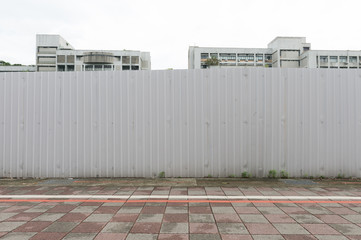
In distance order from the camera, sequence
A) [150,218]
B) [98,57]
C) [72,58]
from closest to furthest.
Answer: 1. [150,218]
2. [98,57]
3. [72,58]

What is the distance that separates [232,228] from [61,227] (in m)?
3.15

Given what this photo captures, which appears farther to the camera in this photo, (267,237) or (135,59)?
(135,59)

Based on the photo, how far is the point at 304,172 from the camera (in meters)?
6.64

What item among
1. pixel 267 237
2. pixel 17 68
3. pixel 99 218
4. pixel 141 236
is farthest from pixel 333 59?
pixel 17 68

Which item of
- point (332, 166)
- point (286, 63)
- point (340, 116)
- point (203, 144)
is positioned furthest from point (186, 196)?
point (286, 63)

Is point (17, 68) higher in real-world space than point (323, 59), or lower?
lower

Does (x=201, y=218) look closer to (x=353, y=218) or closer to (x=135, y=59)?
(x=353, y=218)

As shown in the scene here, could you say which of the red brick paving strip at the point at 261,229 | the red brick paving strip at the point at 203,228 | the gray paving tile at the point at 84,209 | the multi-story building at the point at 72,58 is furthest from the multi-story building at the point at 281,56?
the red brick paving strip at the point at 203,228

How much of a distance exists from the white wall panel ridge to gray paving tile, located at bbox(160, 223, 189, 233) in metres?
2.89

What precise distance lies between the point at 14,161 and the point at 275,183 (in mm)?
8660

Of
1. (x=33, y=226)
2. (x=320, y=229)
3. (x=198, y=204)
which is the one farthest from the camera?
(x=198, y=204)

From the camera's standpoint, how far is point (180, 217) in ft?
13.3

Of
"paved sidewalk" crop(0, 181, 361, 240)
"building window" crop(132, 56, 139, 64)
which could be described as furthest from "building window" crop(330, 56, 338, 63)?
"paved sidewalk" crop(0, 181, 361, 240)

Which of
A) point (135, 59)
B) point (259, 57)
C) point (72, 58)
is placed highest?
point (259, 57)
